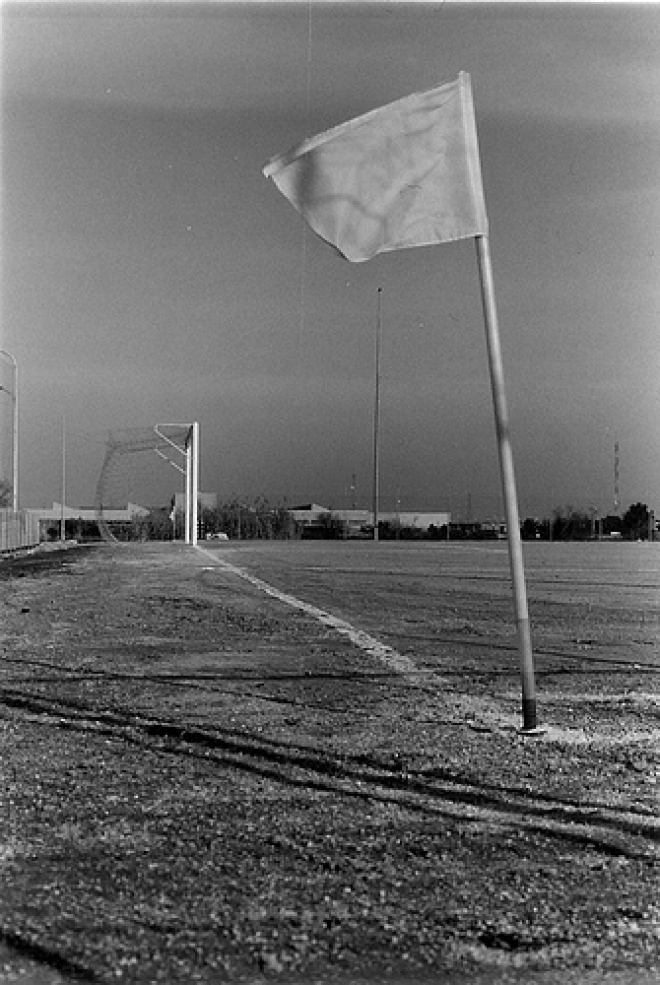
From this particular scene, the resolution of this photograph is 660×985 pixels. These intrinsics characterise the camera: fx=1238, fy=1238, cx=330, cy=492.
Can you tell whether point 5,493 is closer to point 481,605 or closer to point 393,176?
point 481,605

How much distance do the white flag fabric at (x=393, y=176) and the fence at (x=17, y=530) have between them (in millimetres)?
35979

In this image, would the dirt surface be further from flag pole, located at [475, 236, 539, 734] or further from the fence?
the fence

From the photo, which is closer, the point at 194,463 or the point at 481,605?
the point at 481,605

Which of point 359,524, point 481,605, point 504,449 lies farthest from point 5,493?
point 504,449

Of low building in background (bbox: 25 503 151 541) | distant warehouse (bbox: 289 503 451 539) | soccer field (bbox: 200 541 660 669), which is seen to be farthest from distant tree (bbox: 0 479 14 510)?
soccer field (bbox: 200 541 660 669)

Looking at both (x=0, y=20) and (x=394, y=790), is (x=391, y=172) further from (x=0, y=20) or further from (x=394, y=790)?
(x=394, y=790)

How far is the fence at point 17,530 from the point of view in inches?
1640

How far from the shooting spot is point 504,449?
6023 mm

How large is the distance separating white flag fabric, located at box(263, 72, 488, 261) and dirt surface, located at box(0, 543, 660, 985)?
236 centimetres

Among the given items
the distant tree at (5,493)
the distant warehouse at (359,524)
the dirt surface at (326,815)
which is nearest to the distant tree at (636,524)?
the distant warehouse at (359,524)

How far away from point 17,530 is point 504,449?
4223cm

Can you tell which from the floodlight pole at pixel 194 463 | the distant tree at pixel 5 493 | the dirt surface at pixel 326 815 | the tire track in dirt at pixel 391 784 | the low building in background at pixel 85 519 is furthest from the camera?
the low building in background at pixel 85 519

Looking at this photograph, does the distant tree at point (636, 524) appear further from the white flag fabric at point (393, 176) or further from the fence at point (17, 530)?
the white flag fabric at point (393, 176)

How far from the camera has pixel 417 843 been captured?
3844mm
